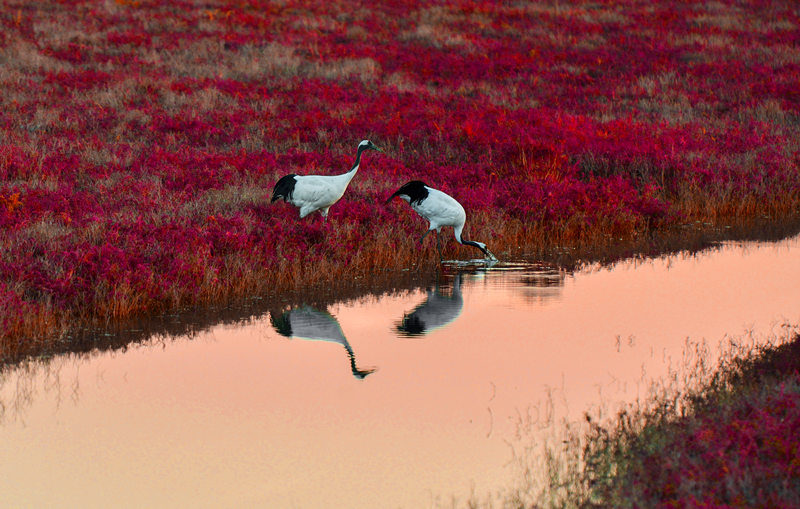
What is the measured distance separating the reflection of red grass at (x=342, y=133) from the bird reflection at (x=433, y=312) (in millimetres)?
1383

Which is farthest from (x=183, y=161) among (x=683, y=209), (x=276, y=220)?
(x=683, y=209)

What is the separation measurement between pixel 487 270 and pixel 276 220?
2.83 metres

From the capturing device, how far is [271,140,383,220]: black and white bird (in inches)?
467

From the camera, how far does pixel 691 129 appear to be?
1925cm

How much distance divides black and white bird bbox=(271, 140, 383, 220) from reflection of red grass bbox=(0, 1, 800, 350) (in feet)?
0.84

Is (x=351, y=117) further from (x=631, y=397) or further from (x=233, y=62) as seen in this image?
(x=631, y=397)

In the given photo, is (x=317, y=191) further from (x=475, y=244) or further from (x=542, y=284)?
(x=542, y=284)

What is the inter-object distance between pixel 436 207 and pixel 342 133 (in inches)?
275

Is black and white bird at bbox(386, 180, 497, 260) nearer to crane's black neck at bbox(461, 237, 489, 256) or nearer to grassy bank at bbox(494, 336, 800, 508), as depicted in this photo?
crane's black neck at bbox(461, 237, 489, 256)

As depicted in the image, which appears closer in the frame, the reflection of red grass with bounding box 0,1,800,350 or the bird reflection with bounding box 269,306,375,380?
the bird reflection with bounding box 269,306,375,380

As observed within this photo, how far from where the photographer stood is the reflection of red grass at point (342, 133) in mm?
10570

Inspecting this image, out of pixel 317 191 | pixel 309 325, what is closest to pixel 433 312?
pixel 309 325

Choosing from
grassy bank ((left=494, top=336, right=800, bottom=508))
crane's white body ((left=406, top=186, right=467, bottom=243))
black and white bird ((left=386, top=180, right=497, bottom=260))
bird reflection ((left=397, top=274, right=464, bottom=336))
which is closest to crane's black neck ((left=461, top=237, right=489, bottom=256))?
black and white bird ((left=386, top=180, right=497, bottom=260))

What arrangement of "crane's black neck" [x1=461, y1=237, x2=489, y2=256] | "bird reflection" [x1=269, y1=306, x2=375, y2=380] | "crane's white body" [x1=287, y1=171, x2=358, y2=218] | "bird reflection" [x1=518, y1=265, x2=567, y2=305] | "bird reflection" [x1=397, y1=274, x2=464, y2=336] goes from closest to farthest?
A: "bird reflection" [x1=269, y1=306, x2=375, y2=380] < "bird reflection" [x1=397, y1=274, x2=464, y2=336] < "bird reflection" [x1=518, y1=265, x2=567, y2=305] < "crane's white body" [x1=287, y1=171, x2=358, y2=218] < "crane's black neck" [x1=461, y1=237, x2=489, y2=256]
